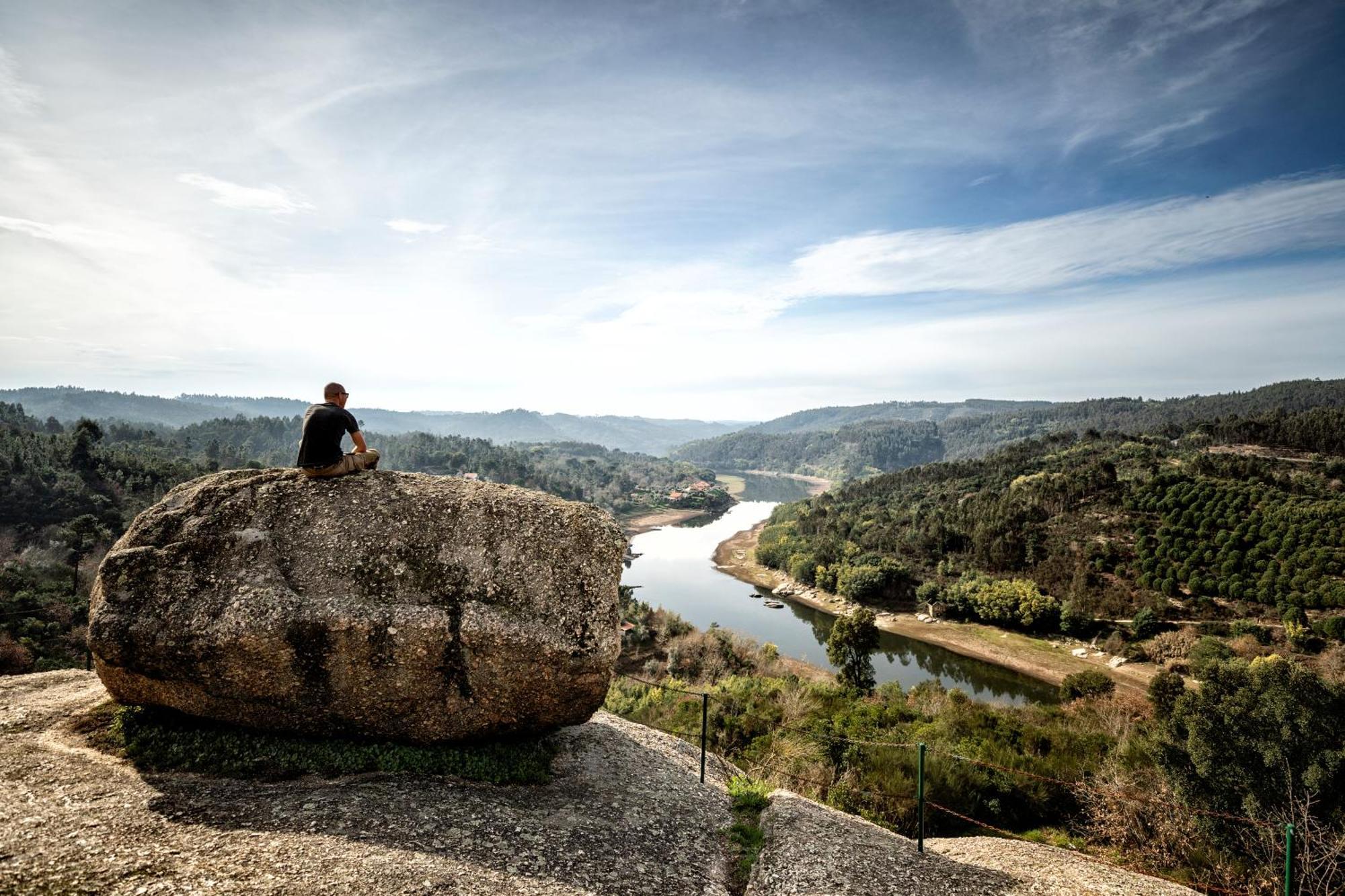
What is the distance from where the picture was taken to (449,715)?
9117 mm

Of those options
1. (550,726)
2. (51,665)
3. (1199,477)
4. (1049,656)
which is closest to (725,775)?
(550,726)

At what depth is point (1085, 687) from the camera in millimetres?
36781

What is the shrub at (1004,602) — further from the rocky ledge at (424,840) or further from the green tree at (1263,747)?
the rocky ledge at (424,840)

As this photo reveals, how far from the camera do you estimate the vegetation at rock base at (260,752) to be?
838cm

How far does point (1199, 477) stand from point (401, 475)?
88.4 m

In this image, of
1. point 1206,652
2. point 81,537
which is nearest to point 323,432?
point 81,537

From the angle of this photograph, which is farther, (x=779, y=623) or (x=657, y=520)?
(x=657, y=520)

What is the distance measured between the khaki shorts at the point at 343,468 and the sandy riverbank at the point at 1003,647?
50.1 meters

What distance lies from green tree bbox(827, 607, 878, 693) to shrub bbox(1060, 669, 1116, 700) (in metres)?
12.8

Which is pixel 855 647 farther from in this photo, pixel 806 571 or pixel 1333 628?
pixel 806 571

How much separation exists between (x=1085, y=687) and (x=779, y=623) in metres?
30.9

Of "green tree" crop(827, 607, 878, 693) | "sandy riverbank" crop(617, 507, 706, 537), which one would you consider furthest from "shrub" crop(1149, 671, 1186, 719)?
"sandy riverbank" crop(617, 507, 706, 537)

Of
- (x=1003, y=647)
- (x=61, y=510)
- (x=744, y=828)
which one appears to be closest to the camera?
(x=744, y=828)

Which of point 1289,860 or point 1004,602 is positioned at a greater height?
point 1289,860
